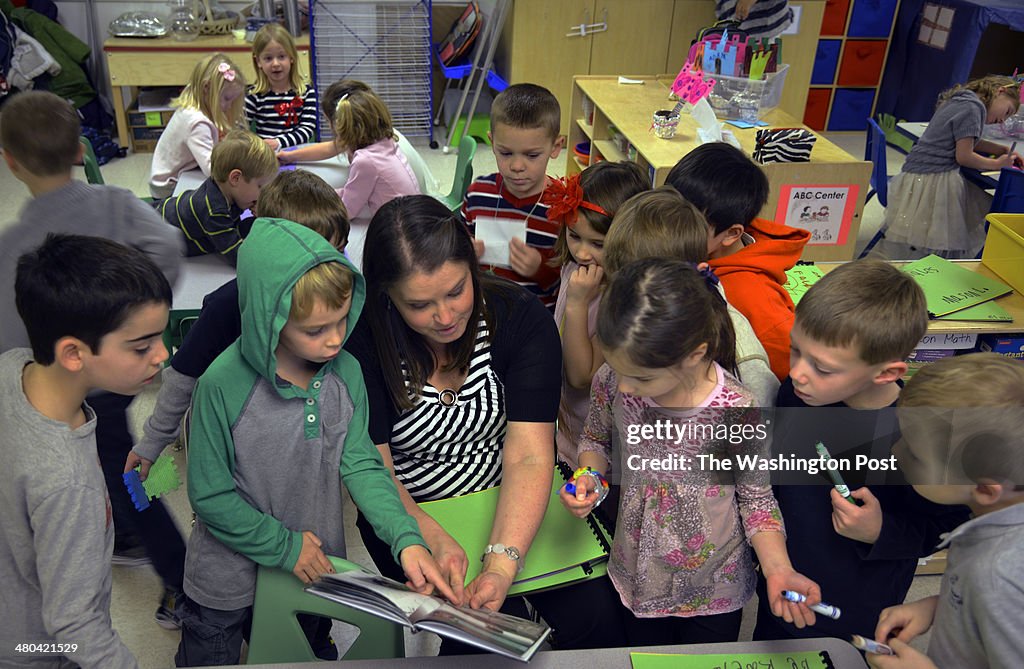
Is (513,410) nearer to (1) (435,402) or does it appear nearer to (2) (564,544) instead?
(1) (435,402)

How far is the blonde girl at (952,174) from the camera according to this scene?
12.6ft

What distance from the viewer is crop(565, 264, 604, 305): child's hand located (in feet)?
6.22

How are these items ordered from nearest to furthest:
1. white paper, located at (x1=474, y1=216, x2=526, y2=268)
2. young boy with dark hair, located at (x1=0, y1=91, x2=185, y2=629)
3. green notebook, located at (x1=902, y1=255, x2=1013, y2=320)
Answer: young boy with dark hair, located at (x1=0, y1=91, x2=185, y2=629), white paper, located at (x1=474, y1=216, x2=526, y2=268), green notebook, located at (x1=902, y1=255, x2=1013, y2=320)

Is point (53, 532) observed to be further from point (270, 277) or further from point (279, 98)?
point (279, 98)

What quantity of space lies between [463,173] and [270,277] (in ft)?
7.10

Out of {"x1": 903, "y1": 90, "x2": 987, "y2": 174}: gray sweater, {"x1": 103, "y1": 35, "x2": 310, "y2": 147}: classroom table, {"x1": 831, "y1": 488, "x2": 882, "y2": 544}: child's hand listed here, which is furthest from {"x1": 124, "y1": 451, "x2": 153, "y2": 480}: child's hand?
{"x1": 103, "y1": 35, "x2": 310, "y2": 147}: classroom table

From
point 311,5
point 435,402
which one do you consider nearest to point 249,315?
point 435,402

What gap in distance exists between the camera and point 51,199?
6.84 ft

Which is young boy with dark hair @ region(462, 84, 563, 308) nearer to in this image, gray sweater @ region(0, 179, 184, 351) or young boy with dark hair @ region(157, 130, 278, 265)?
young boy with dark hair @ region(157, 130, 278, 265)

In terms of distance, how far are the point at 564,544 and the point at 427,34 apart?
487 centimetres

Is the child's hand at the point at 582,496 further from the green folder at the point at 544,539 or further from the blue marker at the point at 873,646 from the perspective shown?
the blue marker at the point at 873,646

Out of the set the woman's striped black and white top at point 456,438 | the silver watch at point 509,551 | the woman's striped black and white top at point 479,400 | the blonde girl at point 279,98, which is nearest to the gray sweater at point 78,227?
the woman's striped black and white top at point 479,400

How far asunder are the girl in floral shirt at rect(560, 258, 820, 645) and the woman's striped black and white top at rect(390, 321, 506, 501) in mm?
221

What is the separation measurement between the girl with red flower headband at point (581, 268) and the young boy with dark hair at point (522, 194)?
0.23 meters
